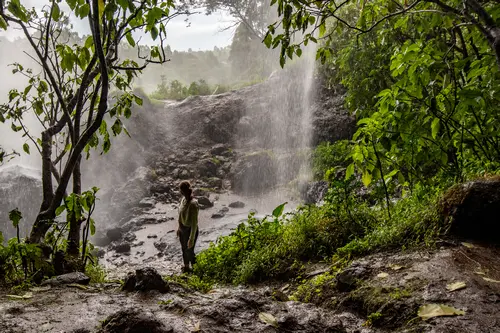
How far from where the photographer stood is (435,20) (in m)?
2.91

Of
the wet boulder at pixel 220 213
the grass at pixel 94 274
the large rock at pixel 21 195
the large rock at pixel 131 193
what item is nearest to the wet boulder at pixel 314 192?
the wet boulder at pixel 220 213

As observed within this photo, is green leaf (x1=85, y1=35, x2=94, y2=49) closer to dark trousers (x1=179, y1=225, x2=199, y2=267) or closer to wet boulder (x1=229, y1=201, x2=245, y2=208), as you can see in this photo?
dark trousers (x1=179, y1=225, x2=199, y2=267)

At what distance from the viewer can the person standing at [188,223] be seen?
6199 millimetres

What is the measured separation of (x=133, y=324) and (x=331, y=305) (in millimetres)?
1524

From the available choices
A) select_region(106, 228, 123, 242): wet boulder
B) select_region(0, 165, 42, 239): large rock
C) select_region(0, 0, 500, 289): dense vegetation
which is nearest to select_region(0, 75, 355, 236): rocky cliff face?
select_region(0, 165, 42, 239): large rock

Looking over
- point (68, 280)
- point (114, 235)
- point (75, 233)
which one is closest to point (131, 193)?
point (114, 235)

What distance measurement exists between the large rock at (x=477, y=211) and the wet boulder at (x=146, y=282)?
261 cm

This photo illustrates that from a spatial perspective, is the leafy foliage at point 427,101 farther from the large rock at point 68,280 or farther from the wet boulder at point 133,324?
the large rock at point 68,280

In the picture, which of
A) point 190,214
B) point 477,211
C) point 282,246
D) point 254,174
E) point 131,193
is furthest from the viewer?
point 254,174

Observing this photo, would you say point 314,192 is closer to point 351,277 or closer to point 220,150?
point 220,150

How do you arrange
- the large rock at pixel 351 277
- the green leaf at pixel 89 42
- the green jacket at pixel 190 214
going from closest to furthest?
the large rock at pixel 351 277, the green leaf at pixel 89 42, the green jacket at pixel 190 214

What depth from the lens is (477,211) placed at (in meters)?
3.25

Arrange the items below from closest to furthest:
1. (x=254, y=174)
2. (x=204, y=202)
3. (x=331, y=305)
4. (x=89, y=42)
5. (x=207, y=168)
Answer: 1. (x=331, y=305)
2. (x=89, y=42)
3. (x=204, y=202)
4. (x=254, y=174)
5. (x=207, y=168)

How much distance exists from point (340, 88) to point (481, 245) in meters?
13.6
